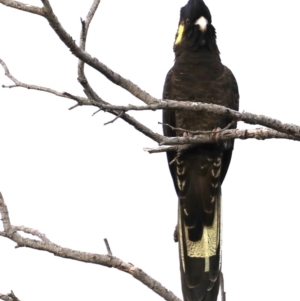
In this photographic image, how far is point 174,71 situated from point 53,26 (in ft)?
10.3

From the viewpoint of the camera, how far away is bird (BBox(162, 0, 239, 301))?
6.13 meters

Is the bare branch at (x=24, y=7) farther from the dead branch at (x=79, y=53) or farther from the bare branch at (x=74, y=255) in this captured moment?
the bare branch at (x=74, y=255)

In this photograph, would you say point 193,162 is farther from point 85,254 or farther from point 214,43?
point 85,254

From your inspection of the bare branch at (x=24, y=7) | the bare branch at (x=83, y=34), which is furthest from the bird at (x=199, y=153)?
the bare branch at (x=24, y=7)

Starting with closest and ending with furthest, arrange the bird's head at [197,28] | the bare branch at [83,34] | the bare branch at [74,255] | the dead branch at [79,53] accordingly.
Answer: the dead branch at [79,53] → the bare branch at [83,34] → the bare branch at [74,255] → the bird's head at [197,28]

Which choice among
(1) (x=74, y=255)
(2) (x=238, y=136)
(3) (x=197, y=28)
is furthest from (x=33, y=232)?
(3) (x=197, y=28)

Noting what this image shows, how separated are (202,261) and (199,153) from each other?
101 cm

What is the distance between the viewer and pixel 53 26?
11.3 ft

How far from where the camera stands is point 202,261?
19.9ft

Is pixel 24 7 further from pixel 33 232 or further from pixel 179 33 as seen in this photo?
pixel 179 33

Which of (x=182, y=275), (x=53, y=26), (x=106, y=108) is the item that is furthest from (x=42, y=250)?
(x=182, y=275)

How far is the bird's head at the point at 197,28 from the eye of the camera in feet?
21.4

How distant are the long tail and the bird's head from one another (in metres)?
1.52

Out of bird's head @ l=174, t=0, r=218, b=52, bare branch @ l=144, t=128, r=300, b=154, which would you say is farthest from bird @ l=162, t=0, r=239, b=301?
bare branch @ l=144, t=128, r=300, b=154
